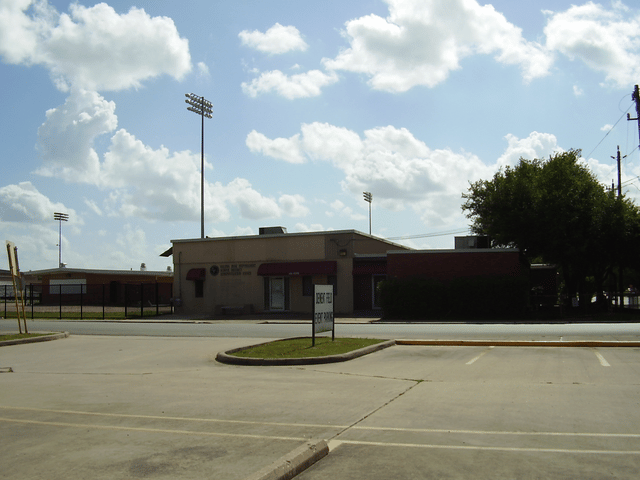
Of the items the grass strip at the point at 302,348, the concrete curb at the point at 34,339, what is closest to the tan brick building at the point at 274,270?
the concrete curb at the point at 34,339

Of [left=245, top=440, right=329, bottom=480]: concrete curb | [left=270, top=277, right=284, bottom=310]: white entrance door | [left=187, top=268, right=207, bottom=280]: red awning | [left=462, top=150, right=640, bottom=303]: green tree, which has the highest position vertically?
[left=462, top=150, right=640, bottom=303]: green tree

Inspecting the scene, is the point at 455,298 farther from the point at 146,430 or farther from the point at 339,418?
the point at 146,430

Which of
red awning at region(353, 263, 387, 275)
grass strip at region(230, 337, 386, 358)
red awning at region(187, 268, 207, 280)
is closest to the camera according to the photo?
grass strip at region(230, 337, 386, 358)

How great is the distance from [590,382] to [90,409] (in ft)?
23.9

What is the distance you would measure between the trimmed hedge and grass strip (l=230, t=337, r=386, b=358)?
16.0 metres

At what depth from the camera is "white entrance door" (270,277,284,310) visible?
38125 millimetres

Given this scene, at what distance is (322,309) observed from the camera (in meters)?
15.1

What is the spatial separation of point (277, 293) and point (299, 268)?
8.75 ft

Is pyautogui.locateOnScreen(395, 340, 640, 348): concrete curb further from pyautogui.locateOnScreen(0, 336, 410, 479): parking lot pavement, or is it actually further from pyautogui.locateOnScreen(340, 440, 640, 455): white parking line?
pyautogui.locateOnScreen(340, 440, 640, 455): white parking line

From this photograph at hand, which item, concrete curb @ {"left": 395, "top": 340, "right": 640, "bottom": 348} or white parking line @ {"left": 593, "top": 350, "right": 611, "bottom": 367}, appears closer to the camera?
white parking line @ {"left": 593, "top": 350, "right": 611, "bottom": 367}

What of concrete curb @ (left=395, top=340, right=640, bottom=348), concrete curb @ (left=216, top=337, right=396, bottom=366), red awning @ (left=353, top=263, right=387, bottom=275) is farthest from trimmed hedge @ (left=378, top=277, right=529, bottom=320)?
concrete curb @ (left=216, top=337, right=396, bottom=366)

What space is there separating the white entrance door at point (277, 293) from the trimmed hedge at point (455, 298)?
323 inches

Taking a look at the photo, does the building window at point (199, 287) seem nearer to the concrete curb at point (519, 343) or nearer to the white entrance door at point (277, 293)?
the white entrance door at point (277, 293)

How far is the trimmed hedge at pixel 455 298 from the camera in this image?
99.8ft
